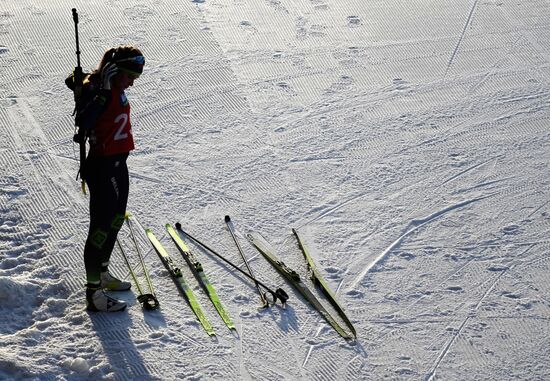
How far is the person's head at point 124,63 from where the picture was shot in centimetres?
563

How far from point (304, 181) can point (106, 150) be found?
2.79 metres

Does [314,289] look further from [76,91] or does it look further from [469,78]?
[469,78]

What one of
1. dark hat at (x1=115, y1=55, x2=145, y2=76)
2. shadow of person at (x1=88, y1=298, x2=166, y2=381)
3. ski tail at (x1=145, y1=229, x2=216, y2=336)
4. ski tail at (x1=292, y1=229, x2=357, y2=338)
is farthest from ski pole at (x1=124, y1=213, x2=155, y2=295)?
dark hat at (x1=115, y1=55, x2=145, y2=76)

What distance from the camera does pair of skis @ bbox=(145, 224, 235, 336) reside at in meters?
6.16

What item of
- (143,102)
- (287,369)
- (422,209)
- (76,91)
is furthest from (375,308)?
(143,102)

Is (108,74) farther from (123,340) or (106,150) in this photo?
(123,340)

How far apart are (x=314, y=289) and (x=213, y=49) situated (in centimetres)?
456

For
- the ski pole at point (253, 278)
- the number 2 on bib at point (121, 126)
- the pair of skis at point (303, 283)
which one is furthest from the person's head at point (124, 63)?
the pair of skis at point (303, 283)

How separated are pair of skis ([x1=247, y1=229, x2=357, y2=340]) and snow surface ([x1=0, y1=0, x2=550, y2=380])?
0.20 feet

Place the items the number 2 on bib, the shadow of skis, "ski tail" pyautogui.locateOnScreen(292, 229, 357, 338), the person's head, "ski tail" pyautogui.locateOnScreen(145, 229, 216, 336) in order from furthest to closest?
"ski tail" pyautogui.locateOnScreen(292, 229, 357, 338)
"ski tail" pyautogui.locateOnScreen(145, 229, 216, 336)
the number 2 on bib
the person's head
the shadow of skis

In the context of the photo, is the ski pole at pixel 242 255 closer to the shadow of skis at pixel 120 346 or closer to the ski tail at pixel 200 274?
the ski tail at pixel 200 274

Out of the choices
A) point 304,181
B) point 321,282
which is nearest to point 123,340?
point 321,282

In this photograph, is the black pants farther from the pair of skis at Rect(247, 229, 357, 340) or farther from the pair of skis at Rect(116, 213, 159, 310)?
the pair of skis at Rect(247, 229, 357, 340)

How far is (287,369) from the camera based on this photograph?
5797 millimetres
